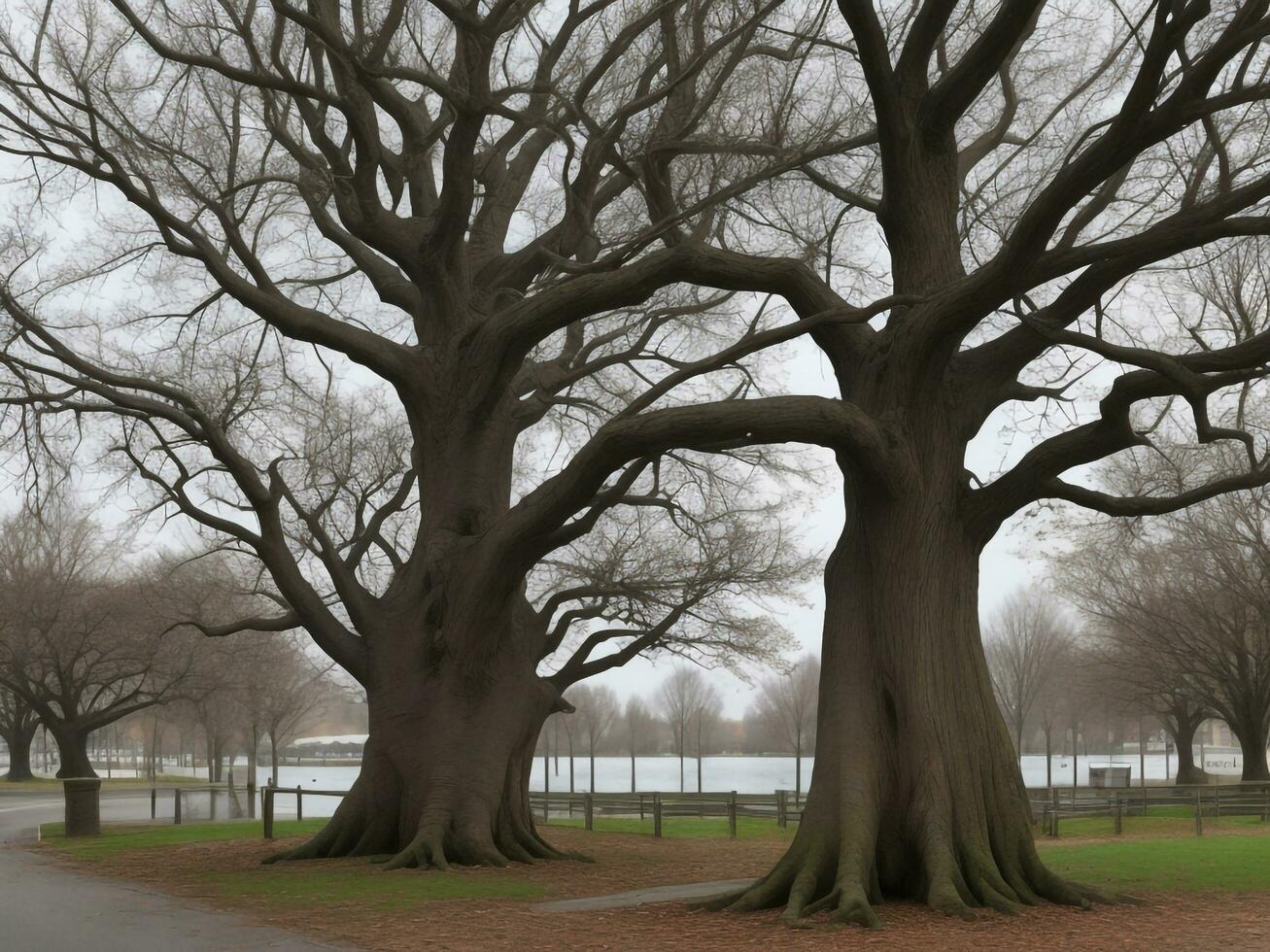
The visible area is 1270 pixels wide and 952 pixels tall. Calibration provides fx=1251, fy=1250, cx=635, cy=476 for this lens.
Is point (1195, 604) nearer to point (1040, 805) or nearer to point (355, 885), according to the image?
point (1040, 805)

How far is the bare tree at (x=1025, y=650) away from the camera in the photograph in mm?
59875

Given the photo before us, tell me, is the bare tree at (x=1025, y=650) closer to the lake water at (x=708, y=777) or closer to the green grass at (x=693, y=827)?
the lake water at (x=708, y=777)

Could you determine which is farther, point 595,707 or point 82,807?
point 595,707

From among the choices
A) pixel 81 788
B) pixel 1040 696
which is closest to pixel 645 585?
pixel 81 788

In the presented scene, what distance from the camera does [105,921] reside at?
421 inches

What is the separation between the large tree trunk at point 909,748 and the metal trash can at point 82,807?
15.3m

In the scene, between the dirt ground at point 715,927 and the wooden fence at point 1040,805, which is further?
the wooden fence at point 1040,805

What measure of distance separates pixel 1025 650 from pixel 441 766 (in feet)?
158

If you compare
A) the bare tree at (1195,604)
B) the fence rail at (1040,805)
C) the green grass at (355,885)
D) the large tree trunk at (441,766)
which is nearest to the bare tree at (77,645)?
the fence rail at (1040,805)

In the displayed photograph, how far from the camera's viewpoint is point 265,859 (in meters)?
16.7

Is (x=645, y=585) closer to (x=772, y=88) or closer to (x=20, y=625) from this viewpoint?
(x=772, y=88)

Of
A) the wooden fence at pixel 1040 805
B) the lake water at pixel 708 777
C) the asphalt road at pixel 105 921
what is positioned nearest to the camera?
the asphalt road at pixel 105 921

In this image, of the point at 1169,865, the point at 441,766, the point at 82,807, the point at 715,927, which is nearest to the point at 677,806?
the point at 82,807

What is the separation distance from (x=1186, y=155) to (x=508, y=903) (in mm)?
10825
